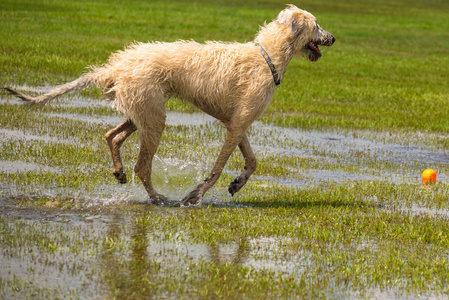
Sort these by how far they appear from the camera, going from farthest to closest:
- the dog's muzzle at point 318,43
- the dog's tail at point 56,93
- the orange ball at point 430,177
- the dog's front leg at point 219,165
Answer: the orange ball at point 430,177, the dog's muzzle at point 318,43, the dog's front leg at point 219,165, the dog's tail at point 56,93

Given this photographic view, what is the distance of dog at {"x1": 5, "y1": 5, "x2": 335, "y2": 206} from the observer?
707 cm

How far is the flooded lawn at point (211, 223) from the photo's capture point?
522cm

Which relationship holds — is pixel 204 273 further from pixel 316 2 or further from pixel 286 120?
pixel 316 2

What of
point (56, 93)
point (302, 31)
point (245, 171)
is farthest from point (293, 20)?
point (56, 93)

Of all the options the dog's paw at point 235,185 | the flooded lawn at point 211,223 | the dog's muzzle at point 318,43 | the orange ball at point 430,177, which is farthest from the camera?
the orange ball at point 430,177

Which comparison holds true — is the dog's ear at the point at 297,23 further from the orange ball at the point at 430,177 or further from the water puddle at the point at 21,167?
the water puddle at the point at 21,167

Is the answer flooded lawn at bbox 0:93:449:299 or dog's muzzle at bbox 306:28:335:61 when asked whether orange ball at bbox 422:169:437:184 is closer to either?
flooded lawn at bbox 0:93:449:299

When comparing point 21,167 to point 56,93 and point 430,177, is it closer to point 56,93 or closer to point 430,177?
point 56,93

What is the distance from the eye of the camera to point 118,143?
7.42 m

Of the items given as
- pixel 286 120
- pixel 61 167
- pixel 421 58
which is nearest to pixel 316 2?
pixel 421 58

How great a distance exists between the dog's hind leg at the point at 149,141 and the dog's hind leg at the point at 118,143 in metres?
0.19

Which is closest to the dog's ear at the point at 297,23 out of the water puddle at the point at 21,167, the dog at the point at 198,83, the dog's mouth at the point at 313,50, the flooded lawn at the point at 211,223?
the dog at the point at 198,83

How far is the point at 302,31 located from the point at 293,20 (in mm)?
178

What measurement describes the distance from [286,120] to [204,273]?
8.12 metres
